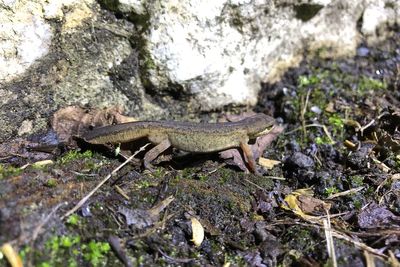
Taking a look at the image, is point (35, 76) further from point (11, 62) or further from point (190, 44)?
point (190, 44)

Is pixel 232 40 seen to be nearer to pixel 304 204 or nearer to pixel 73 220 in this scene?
pixel 304 204

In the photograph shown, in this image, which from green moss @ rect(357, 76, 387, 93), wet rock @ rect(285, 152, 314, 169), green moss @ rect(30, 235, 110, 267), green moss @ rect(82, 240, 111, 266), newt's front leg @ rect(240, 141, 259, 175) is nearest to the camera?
green moss @ rect(30, 235, 110, 267)

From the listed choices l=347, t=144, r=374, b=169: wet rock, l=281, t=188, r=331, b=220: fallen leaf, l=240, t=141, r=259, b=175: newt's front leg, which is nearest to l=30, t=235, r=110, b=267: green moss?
l=281, t=188, r=331, b=220: fallen leaf

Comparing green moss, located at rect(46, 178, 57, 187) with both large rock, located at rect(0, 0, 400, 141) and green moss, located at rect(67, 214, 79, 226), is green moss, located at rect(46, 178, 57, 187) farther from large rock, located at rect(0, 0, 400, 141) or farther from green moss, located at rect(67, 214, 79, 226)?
large rock, located at rect(0, 0, 400, 141)

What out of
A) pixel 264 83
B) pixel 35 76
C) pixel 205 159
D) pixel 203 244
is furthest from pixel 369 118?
pixel 35 76

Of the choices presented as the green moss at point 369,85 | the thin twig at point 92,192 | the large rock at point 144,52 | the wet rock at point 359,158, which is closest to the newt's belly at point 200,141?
the thin twig at point 92,192

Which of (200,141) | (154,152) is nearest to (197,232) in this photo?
(154,152)
